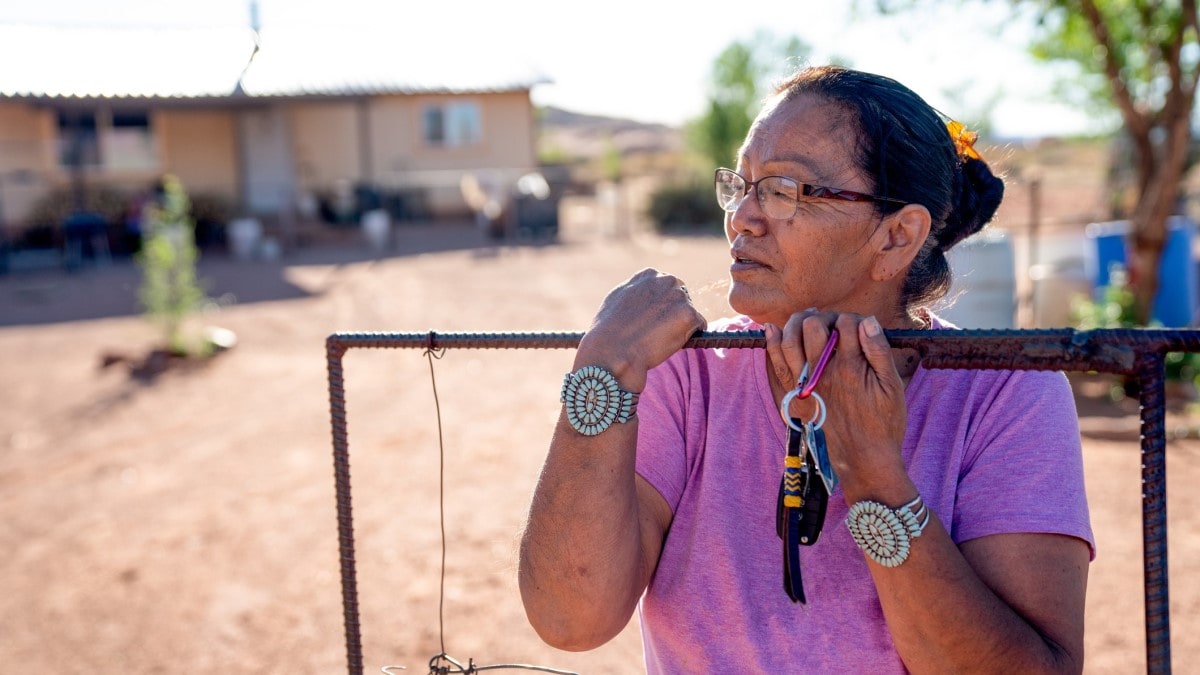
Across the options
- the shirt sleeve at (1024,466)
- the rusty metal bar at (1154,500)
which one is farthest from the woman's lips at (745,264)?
the rusty metal bar at (1154,500)

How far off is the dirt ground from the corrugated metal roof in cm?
1120

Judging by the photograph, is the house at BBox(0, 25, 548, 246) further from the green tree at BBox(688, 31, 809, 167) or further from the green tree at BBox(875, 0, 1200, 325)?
the green tree at BBox(875, 0, 1200, 325)

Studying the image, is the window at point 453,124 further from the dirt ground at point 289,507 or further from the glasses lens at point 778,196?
the glasses lens at point 778,196

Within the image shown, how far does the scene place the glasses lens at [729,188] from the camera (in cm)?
208

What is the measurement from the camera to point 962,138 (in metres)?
2.10

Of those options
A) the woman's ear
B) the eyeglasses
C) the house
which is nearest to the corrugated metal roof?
the house

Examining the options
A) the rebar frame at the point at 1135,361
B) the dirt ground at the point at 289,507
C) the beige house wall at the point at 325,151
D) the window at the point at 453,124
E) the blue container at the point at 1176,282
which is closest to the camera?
the rebar frame at the point at 1135,361

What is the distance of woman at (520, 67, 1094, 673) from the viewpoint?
1.64 meters

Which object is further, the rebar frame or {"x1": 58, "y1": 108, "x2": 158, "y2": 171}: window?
{"x1": 58, "y1": 108, "x2": 158, "y2": 171}: window

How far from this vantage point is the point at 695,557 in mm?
1958

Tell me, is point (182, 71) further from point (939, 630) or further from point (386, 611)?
point (939, 630)

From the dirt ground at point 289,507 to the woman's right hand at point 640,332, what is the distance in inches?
16.8

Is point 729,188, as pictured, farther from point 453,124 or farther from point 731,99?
point 731,99

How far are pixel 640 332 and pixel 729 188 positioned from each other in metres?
0.48
